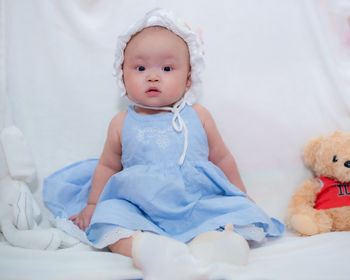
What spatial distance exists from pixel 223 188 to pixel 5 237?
0.66 m

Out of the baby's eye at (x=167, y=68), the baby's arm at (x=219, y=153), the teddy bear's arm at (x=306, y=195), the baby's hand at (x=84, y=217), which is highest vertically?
the baby's eye at (x=167, y=68)

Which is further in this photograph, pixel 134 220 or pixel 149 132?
pixel 149 132

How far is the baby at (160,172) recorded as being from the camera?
3.63ft

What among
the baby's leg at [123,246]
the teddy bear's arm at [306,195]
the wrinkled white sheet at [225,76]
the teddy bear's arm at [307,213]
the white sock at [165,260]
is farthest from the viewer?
the wrinkled white sheet at [225,76]

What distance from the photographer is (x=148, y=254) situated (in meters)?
0.93

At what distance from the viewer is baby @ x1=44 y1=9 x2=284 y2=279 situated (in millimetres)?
1105

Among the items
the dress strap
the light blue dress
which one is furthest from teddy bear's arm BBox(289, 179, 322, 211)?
the dress strap

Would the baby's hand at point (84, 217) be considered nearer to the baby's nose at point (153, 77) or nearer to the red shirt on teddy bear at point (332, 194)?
the baby's nose at point (153, 77)

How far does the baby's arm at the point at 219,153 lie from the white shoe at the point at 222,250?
41 centimetres

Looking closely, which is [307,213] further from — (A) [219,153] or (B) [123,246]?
(B) [123,246]

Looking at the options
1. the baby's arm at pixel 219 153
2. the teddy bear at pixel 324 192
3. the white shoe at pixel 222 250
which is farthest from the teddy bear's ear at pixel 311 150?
the white shoe at pixel 222 250

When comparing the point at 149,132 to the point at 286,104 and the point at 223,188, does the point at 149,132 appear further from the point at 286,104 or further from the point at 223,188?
the point at 286,104

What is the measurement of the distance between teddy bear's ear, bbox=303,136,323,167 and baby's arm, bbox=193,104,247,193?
243mm

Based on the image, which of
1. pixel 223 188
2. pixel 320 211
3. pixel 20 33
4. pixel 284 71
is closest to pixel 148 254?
pixel 223 188
